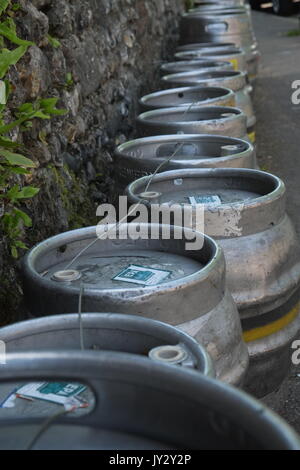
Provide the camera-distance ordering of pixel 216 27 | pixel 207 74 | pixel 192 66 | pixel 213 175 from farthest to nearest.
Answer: pixel 216 27
pixel 192 66
pixel 207 74
pixel 213 175

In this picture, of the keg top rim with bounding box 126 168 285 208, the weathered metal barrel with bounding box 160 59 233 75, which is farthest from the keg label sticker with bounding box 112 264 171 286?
the weathered metal barrel with bounding box 160 59 233 75

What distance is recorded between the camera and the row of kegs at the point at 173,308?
A: 111 centimetres

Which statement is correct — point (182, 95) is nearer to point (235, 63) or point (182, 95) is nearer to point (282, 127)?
point (235, 63)

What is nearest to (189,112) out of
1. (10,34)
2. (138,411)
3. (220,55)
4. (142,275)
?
(10,34)

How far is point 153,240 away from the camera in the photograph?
2186 millimetres

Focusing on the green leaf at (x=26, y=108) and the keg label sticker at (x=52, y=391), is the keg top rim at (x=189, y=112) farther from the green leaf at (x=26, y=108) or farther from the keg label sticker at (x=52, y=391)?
the keg label sticker at (x=52, y=391)

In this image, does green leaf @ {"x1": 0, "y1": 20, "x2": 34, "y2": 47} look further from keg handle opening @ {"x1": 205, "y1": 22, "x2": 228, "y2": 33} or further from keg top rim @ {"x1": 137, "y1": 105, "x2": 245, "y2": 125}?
keg handle opening @ {"x1": 205, "y1": 22, "x2": 228, "y2": 33}

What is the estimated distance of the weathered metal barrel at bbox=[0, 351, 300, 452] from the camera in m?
1.04

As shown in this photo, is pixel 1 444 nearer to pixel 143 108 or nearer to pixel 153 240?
pixel 153 240

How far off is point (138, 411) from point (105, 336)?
437mm

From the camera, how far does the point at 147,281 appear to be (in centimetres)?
196

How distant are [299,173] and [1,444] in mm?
4919

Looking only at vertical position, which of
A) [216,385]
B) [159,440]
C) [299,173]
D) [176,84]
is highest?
[216,385]
